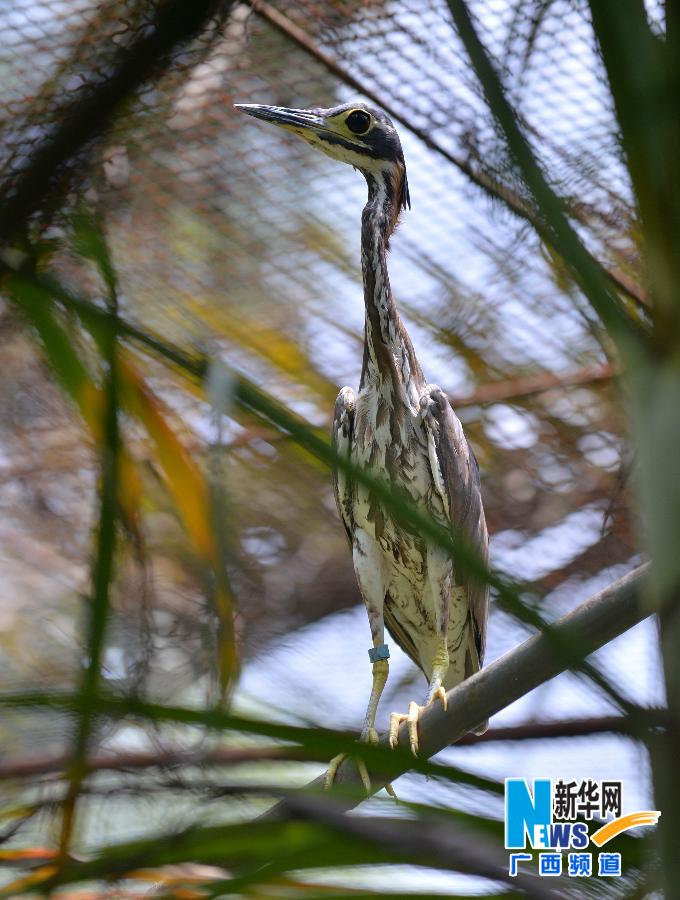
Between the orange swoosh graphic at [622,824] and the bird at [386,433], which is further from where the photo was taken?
the bird at [386,433]

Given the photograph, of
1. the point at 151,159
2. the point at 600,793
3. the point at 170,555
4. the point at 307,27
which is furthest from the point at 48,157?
the point at 170,555

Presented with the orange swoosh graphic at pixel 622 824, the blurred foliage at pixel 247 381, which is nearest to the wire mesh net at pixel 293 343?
the blurred foliage at pixel 247 381

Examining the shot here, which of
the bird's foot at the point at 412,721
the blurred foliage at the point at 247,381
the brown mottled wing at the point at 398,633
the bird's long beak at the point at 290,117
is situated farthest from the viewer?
the brown mottled wing at the point at 398,633

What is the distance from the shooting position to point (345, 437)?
2283 millimetres

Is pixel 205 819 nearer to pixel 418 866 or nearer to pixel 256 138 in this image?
pixel 418 866

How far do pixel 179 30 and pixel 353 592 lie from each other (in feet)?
10.5

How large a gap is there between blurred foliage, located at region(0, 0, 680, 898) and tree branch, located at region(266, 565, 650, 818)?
35mm

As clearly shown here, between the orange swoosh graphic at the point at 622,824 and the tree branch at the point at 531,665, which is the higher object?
the tree branch at the point at 531,665

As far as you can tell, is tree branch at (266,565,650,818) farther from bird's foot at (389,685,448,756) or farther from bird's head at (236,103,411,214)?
bird's head at (236,103,411,214)

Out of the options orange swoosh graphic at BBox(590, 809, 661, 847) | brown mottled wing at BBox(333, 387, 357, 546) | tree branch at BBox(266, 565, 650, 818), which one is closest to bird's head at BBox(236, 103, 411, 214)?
brown mottled wing at BBox(333, 387, 357, 546)

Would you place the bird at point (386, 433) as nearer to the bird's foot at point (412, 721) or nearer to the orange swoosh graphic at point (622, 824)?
the bird's foot at point (412, 721)

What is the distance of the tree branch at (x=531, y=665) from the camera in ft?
1.84

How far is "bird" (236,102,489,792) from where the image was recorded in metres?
2.19

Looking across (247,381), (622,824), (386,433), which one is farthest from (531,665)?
(386,433)
